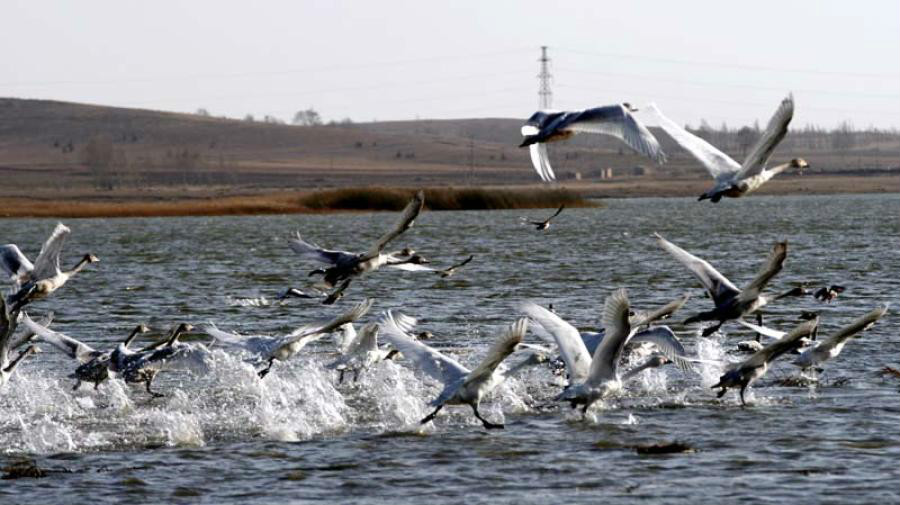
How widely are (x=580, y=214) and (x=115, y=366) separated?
64776mm

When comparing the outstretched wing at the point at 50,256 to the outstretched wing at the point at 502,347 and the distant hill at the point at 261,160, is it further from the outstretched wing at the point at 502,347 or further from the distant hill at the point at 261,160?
the distant hill at the point at 261,160

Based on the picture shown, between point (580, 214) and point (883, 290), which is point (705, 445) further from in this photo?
point (580, 214)

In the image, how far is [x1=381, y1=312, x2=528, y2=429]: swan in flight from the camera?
43.8ft

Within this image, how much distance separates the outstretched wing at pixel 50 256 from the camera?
15.0 metres

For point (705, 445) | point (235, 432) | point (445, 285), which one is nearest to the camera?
point (705, 445)

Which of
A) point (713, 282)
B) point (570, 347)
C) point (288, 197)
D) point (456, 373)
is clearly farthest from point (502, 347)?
point (288, 197)

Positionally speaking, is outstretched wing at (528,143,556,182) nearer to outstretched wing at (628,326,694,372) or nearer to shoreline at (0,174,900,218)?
outstretched wing at (628,326,694,372)

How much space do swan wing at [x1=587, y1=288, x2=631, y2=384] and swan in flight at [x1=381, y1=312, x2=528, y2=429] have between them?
889 millimetres

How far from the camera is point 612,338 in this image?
1352 centimetres

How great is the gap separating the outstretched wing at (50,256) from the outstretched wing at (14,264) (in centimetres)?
26

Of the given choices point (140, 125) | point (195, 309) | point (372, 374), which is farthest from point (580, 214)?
point (140, 125)

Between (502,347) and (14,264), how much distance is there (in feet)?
19.3

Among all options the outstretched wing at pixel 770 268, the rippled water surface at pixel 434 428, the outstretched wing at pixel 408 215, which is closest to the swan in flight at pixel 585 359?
the rippled water surface at pixel 434 428

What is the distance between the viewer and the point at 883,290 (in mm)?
29172
